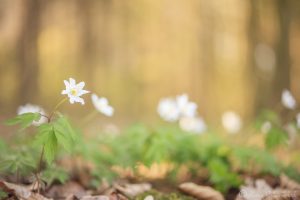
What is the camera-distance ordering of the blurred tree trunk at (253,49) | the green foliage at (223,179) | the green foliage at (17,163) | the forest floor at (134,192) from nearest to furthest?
the forest floor at (134,192)
the green foliage at (17,163)
the green foliage at (223,179)
the blurred tree trunk at (253,49)

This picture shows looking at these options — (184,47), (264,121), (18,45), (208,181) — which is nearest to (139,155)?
(208,181)

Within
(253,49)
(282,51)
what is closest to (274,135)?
(253,49)

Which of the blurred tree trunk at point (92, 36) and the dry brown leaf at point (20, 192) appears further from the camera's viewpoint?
the blurred tree trunk at point (92, 36)

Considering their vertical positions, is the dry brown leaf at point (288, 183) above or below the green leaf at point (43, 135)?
above

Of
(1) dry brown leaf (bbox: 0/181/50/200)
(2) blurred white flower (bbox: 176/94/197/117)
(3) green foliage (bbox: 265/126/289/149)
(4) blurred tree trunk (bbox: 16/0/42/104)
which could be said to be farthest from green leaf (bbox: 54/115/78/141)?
(4) blurred tree trunk (bbox: 16/0/42/104)

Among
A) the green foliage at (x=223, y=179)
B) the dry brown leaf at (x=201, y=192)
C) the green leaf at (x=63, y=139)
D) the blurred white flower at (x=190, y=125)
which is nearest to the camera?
the green leaf at (x=63, y=139)

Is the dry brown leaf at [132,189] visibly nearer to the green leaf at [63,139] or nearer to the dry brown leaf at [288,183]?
the green leaf at [63,139]

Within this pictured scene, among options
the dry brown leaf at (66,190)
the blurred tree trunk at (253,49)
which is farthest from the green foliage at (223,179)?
the blurred tree trunk at (253,49)

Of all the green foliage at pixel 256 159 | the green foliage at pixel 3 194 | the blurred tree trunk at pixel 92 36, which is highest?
the blurred tree trunk at pixel 92 36
